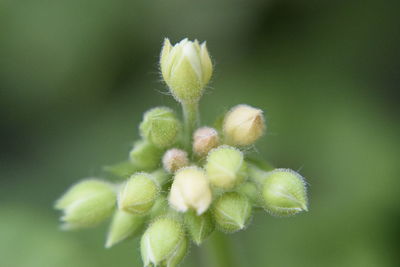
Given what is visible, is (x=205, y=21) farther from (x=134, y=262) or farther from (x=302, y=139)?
(x=134, y=262)

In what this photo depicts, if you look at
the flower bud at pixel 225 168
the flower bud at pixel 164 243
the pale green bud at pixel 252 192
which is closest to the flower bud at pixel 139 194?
the flower bud at pixel 164 243

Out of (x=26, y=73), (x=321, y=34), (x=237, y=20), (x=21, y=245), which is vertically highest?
(x=26, y=73)

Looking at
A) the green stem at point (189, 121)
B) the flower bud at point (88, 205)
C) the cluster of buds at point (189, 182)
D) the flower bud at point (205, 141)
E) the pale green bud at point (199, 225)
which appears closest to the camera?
the cluster of buds at point (189, 182)

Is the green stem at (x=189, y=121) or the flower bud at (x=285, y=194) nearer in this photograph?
the flower bud at (x=285, y=194)

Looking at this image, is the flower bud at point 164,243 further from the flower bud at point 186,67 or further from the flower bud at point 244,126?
the flower bud at point 186,67

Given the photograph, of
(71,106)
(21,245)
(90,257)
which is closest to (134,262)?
(90,257)

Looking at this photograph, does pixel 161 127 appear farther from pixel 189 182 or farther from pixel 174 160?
pixel 189 182
